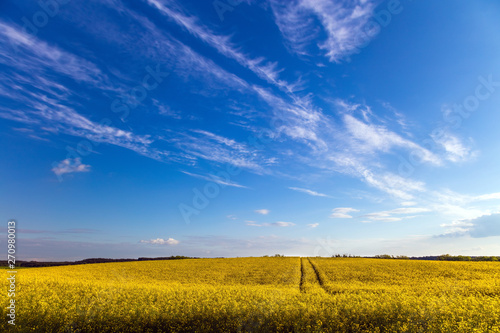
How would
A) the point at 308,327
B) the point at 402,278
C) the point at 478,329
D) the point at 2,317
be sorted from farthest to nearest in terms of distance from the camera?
the point at 402,278 < the point at 2,317 < the point at 308,327 < the point at 478,329

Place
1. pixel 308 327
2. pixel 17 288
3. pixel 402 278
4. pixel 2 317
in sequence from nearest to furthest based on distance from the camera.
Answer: pixel 308 327
pixel 2 317
pixel 17 288
pixel 402 278

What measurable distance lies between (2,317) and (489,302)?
29.8 metres

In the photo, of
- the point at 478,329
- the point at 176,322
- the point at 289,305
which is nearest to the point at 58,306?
the point at 176,322

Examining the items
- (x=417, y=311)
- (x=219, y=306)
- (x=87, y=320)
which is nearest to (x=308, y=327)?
(x=219, y=306)

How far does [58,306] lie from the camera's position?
54.2 ft

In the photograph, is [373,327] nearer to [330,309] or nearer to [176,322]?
[330,309]

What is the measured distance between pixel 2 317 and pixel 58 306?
2923 millimetres

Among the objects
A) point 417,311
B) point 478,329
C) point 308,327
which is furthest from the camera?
point 417,311

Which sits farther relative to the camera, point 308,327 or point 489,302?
point 489,302

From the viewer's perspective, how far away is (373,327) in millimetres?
14031

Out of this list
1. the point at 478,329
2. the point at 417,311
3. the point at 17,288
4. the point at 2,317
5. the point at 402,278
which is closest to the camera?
the point at 478,329

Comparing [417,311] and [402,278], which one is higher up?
[417,311]

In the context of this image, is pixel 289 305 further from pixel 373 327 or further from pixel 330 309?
pixel 373 327

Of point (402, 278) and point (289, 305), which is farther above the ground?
point (289, 305)
